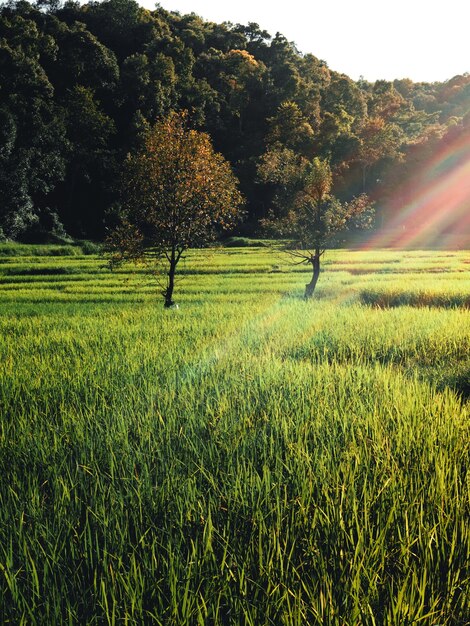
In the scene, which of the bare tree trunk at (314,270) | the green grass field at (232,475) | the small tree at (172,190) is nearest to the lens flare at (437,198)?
the bare tree trunk at (314,270)

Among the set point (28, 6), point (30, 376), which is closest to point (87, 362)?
point (30, 376)

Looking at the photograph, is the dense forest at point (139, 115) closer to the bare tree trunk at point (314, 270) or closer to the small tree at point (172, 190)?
the bare tree trunk at point (314, 270)

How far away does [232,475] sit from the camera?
9.25 ft

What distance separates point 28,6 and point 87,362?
55.5m

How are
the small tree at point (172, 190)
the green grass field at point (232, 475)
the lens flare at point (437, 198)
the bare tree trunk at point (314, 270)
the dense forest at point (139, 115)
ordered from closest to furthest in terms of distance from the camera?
1. the green grass field at point (232, 475)
2. the small tree at point (172, 190)
3. the bare tree trunk at point (314, 270)
4. the dense forest at point (139, 115)
5. the lens flare at point (437, 198)

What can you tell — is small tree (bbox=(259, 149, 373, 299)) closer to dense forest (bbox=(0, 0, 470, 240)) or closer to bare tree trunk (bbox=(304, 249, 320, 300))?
bare tree trunk (bbox=(304, 249, 320, 300))

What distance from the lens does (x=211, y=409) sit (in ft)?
14.3

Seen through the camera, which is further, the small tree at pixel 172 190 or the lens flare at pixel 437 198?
the lens flare at pixel 437 198

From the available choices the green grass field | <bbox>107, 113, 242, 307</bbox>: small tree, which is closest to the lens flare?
<bbox>107, 113, 242, 307</bbox>: small tree

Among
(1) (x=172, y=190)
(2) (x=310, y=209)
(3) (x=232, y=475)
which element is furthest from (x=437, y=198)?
(3) (x=232, y=475)

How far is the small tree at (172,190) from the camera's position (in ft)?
43.5

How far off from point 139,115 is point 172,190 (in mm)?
35382

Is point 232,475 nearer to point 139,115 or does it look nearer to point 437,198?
point 139,115

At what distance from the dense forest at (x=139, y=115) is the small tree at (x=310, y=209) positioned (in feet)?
67.2
